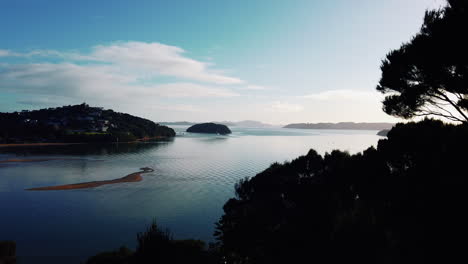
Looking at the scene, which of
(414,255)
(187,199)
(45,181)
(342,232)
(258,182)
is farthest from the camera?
(45,181)

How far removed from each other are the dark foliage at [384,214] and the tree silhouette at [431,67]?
5.27 feet

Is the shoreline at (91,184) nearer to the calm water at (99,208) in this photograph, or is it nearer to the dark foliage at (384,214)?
the calm water at (99,208)

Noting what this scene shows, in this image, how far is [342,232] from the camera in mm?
11508

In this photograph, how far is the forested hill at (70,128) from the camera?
5143 inches

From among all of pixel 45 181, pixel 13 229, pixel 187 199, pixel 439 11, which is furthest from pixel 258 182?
pixel 45 181

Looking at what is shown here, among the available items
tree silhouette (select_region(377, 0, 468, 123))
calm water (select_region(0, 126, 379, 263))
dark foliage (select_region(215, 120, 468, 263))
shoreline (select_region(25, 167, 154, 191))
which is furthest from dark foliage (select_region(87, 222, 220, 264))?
shoreline (select_region(25, 167, 154, 191))

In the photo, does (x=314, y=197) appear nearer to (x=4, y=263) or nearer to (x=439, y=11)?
(x=439, y=11)

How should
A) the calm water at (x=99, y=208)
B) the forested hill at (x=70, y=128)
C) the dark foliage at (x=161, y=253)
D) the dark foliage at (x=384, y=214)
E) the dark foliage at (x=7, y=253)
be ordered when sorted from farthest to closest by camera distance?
the forested hill at (x=70, y=128) → the calm water at (x=99, y=208) → the dark foliage at (x=7, y=253) → the dark foliage at (x=161, y=253) → the dark foliage at (x=384, y=214)

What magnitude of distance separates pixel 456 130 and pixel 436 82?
12.0ft

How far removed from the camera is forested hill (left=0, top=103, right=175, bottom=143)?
13062 centimetres

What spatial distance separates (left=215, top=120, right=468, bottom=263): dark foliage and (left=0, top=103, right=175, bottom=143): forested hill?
477ft

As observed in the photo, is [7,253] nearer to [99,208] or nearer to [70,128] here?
[99,208]

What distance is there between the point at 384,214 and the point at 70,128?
594 feet

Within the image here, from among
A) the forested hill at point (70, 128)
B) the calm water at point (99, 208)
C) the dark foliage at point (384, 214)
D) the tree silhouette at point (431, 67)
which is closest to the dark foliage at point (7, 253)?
the calm water at point (99, 208)
